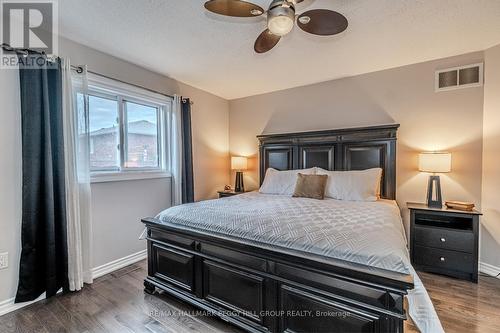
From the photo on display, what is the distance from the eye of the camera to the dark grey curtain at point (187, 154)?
3.53 meters

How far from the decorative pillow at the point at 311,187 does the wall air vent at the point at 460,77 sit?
180 cm

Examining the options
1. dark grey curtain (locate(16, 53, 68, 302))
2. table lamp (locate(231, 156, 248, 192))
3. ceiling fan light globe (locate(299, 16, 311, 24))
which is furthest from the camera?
table lamp (locate(231, 156, 248, 192))

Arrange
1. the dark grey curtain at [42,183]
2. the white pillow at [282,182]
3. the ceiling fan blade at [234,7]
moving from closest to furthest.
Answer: the ceiling fan blade at [234,7] < the dark grey curtain at [42,183] < the white pillow at [282,182]

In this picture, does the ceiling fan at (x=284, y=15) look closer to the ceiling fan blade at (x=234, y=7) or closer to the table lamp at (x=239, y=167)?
the ceiling fan blade at (x=234, y=7)

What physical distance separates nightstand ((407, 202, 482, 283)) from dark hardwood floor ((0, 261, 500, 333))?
0.19 m

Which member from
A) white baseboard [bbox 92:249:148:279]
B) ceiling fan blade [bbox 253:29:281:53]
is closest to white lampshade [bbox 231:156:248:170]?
white baseboard [bbox 92:249:148:279]

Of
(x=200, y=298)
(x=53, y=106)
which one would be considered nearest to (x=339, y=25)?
(x=200, y=298)

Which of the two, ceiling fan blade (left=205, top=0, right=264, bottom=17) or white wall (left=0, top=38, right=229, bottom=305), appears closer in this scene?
ceiling fan blade (left=205, top=0, right=264, bottom=17)

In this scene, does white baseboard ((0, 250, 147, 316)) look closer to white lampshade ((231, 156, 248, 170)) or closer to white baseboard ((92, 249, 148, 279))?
white baseboard ((92, 249, 148, 279))

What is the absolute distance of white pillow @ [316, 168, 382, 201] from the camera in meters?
2.82

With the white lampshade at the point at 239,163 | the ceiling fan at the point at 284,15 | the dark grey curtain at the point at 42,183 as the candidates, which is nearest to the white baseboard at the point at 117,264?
the dark grey curtain at the point at 42,183

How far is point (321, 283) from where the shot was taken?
1.42 metres

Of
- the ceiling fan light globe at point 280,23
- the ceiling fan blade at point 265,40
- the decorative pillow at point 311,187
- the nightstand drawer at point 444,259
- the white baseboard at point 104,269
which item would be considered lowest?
the white baseboard at point 104,269

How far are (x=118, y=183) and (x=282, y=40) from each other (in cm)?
249
